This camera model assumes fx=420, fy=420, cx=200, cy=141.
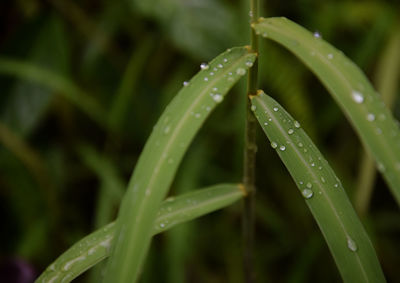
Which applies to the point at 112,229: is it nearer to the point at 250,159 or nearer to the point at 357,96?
the point at 250,159

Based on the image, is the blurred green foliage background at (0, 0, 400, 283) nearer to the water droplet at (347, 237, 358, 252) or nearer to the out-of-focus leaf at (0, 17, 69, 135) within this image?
the out-of-focus leaf at (0, 17, 69, 135)

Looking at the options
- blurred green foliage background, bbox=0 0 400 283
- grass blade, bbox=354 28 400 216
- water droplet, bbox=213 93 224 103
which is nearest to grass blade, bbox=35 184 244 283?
water droplet, bbox=213 93 224 103

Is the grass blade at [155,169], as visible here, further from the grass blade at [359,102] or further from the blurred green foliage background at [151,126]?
the blurred green foliage background at [151,126]

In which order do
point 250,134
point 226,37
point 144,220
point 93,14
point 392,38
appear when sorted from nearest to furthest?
point 144,220, point 250,134, point 226,37, point 392,38, point 93,14

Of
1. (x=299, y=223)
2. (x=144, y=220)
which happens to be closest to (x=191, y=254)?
(x=299, y=223)

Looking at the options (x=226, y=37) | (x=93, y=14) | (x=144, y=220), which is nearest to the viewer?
(x=144, y=220)

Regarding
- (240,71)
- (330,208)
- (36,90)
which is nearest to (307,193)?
(330,208)

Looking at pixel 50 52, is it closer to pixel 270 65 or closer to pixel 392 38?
pixel 270 65
